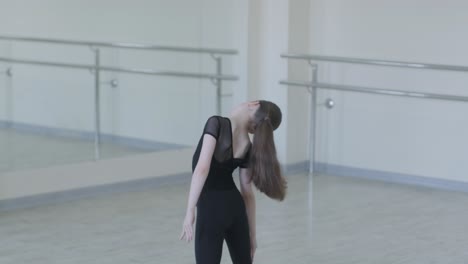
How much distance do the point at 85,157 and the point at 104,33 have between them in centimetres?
104

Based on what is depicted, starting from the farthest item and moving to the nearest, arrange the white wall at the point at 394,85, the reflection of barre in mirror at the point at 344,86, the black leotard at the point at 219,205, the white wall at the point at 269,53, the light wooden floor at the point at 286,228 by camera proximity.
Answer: the white wall at the point at 269,53 → the white wall at the point at 394,85 → the reflection of barre in mirror at the point at 344,86 → the light wooden floor at the point at 286,228 → the black leotard at the point at 219,205

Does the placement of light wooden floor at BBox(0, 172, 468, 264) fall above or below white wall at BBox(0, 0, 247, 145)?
below

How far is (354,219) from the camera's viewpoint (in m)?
7.60

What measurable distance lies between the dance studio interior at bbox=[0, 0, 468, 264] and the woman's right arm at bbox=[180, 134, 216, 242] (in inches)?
78.1

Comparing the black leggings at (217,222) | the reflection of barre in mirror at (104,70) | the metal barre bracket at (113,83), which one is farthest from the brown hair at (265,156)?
the metal barre bracket at (113,83)

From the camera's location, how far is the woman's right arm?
172 inches

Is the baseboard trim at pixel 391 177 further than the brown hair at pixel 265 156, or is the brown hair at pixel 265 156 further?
the baseboard trim at pixel 391 177

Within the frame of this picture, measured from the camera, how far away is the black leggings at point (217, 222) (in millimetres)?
4492

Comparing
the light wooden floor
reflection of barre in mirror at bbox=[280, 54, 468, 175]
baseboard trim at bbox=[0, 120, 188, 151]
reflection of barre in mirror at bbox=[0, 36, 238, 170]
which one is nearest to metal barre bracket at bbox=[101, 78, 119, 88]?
reflection of barre in mirror at bbox=[0, 36, 238, 170]

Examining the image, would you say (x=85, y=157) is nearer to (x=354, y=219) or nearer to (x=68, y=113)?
(x=68, y=113)

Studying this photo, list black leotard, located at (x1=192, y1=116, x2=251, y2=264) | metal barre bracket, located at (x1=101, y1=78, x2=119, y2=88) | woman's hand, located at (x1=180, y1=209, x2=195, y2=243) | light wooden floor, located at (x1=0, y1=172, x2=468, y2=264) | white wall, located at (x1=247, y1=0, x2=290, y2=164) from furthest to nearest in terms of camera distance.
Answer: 1. white wall, located at (x1=247, y1=0, x2=290, y2=164)
2. metal barre bracket, located at (x1=101, y1=78, x2=119, y2=88)
3. light wooden floor, located at (x1=0, y1=172, x2=468, y2=264)
4. black leotard, located at (x1=192, y1=116, x2=251, y2=264)
5. woman's hand, located at (x1=180, y1=209, x2=195, y2=243)

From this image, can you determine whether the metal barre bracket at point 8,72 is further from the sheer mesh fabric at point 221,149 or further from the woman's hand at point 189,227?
the woman's hand at point 189,227

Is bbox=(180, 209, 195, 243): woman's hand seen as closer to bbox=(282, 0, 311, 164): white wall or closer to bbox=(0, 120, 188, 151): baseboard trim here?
bbox=(0, 120, 188, 151): baseboard trim

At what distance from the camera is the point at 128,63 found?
8539 millimetres
